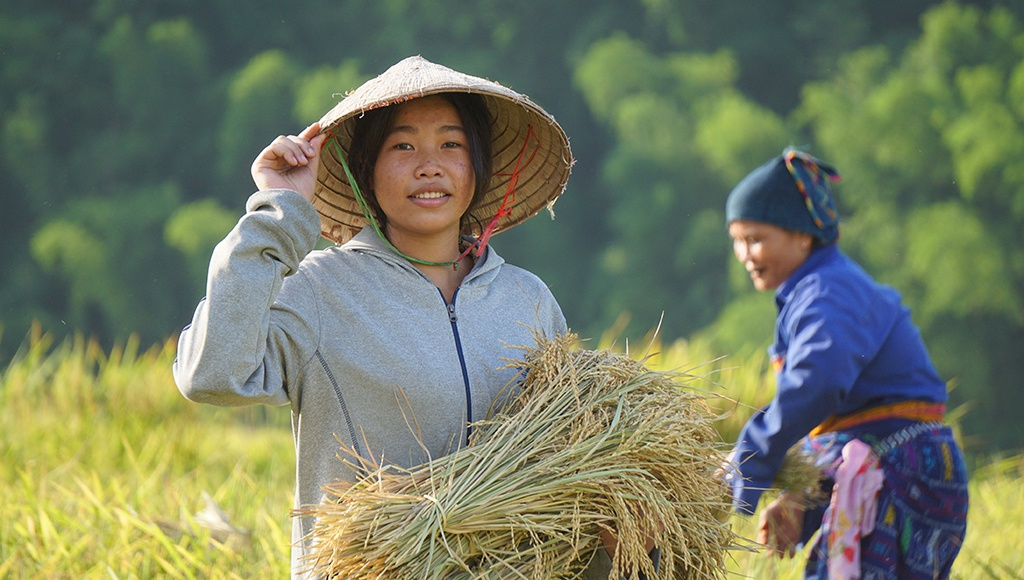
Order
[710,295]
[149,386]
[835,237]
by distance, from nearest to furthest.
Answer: [835,237] < [149,386] < [710,295]

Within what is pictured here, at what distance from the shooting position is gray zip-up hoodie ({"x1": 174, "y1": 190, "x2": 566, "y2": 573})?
1716 mm

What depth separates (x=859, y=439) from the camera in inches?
117

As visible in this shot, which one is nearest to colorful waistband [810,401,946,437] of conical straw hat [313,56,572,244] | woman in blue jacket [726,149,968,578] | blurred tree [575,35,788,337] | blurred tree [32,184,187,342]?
woman in blue jacket [726,149,968,578]

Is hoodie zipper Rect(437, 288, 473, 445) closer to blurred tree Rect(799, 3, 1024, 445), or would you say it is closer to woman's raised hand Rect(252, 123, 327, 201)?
woman's raised hand Rect(252, 123, 327, 201)

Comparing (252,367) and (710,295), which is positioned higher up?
(252,367)

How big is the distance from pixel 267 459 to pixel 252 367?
4.54m

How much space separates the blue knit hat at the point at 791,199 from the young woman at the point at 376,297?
127cm

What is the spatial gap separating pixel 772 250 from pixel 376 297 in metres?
1.67

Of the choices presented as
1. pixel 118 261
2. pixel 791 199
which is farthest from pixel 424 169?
pixel 118 261

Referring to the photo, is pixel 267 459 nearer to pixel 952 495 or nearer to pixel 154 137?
pixel 952 495

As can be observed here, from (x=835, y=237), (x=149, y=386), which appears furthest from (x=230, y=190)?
(x=835, y=237)

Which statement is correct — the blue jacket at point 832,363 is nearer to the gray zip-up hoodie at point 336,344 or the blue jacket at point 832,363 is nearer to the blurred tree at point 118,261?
the gray zip-up hoodie at point 336,344

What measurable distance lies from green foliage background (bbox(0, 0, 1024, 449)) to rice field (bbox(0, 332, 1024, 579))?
6.28 m

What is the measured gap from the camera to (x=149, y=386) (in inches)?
238
